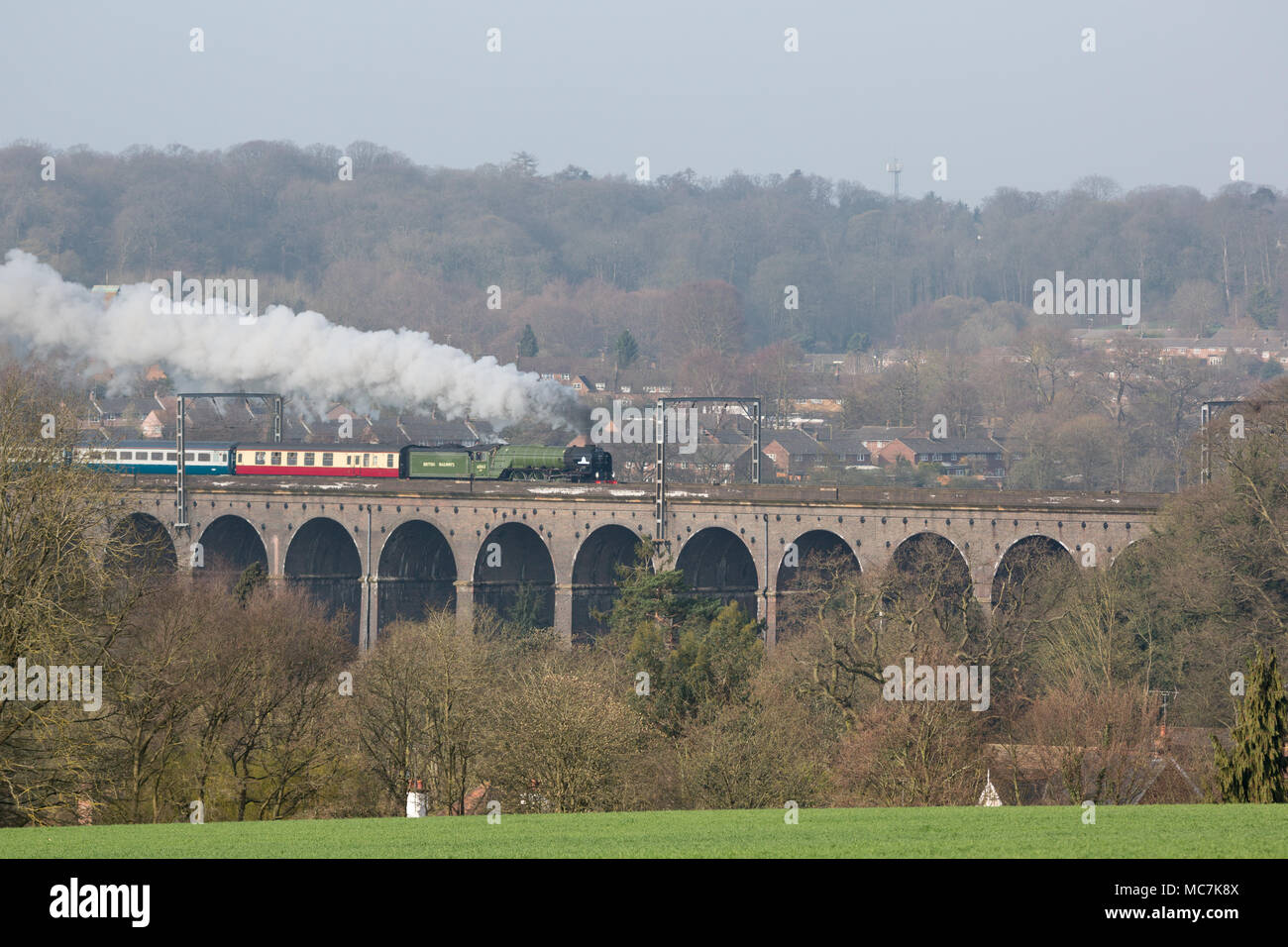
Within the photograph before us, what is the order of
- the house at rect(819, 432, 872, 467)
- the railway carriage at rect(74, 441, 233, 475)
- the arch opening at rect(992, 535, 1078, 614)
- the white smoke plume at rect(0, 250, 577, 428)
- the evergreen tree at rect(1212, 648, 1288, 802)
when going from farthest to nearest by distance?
the house at rect(819, 432, 872, 467)
the railway carriage at rect(74, 441, 233, 475)
the white smoke plume at rect(0, 250, 577, 428)
the arch opening at rect(992, 535, 1078, 614)
the evergreen tree at rect(1212, 648, 1288, 802)

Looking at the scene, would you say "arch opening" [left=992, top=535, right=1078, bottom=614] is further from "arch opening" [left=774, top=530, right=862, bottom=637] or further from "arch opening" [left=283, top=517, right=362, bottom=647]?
"arch opening" [left=283, top=517, right=362, bottom=647]

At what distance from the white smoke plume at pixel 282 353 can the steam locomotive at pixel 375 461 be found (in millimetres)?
2205

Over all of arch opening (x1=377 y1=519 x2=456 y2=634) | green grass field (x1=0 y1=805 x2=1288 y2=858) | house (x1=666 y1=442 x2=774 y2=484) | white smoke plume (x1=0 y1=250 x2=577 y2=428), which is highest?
white smoke plume (x1=0 y1=250 x2=577 y2=428)

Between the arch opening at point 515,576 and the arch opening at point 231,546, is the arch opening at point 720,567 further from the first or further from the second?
the arch opening at point 231,546

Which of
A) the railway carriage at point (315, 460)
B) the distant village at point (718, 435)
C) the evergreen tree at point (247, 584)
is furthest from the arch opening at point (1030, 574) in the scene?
the railway carriage at point (315, 460)

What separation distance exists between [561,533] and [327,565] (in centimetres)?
1384

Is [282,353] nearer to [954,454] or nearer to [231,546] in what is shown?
[231,546]

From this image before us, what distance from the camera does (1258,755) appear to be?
26.4m

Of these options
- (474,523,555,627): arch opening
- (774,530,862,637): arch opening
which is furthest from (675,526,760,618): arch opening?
(474,523,555,627): arch opening

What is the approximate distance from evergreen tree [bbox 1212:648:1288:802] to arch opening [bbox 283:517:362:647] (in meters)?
57.9

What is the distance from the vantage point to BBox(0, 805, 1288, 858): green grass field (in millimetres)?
17766

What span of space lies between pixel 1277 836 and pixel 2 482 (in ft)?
73.3

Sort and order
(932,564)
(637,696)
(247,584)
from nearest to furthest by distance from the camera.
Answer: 1. (637,696)
2. (932,564)
3. (247,584)

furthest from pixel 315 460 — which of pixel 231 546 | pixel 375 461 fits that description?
pixel 231 546
